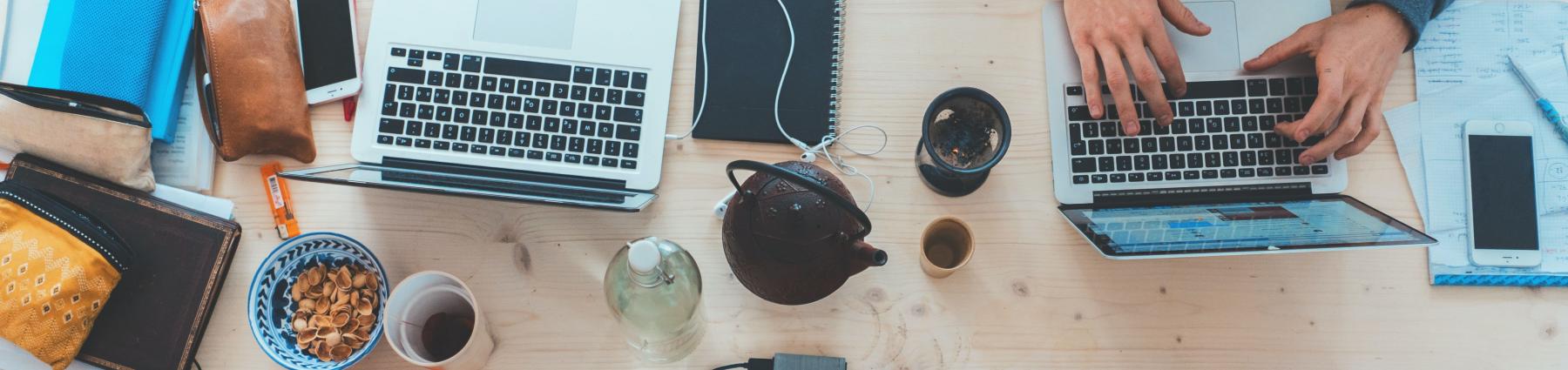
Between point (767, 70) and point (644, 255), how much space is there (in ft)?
1.27

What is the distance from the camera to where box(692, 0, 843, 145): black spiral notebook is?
956mm

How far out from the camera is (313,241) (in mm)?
875

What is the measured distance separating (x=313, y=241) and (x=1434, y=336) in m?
1.38

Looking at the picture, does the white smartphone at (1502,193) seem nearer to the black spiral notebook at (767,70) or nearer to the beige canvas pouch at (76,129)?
the black spiral notebook at (767,70)

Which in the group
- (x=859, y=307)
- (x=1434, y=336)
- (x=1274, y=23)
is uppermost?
(x=1274, y=23)

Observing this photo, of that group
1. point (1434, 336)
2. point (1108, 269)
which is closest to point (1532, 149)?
point (1434, 336)

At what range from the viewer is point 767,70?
3.17 ft

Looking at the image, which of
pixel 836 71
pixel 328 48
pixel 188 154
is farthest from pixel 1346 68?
pixel 188 154

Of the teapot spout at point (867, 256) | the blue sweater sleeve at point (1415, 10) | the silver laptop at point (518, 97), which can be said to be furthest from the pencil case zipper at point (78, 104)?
the blue sweater sleeve at point (1415, 10)

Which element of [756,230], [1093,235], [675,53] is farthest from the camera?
[675,53]

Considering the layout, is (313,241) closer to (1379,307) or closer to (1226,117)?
(1226,117)

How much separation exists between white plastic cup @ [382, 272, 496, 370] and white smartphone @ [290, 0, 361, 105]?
284 mm

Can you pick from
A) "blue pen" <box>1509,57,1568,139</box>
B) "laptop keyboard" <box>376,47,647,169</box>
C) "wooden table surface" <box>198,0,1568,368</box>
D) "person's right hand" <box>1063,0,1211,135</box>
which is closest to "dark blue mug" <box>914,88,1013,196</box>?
"wooden table surface" <box>198,0,1568,368</box>

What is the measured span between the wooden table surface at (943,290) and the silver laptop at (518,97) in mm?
57
